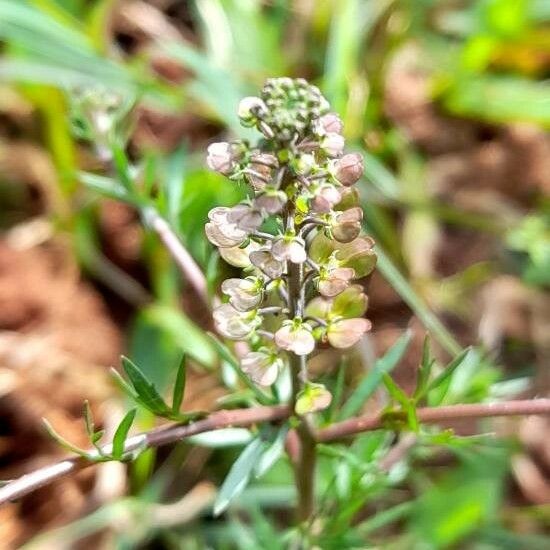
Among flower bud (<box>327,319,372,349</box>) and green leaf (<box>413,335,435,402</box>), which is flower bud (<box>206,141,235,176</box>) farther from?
green leaf (<box>413,335,435,402</box>)

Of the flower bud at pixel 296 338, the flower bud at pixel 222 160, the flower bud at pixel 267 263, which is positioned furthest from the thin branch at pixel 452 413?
the flower bud at pixel 222 160

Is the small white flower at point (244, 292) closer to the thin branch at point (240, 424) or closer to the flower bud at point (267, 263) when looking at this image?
the flower bud at point (267, 263)

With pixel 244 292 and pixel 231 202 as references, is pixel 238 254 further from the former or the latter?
pixel 231 202

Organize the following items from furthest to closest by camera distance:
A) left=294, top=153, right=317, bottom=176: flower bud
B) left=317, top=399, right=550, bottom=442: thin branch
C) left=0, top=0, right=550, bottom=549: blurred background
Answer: left=0, top=0, right=550, bottom=549: blurred background
left=317, top=399, right=550, bottom=442: thin branch
left=294, top=153, right=317, bottom=176: flower bud

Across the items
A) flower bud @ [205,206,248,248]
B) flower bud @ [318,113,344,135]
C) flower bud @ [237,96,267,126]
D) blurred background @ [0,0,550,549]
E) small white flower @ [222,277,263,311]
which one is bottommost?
blurred background @ [0,0,550,549]

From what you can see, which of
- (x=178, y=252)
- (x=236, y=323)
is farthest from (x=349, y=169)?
(x=178, y=252)

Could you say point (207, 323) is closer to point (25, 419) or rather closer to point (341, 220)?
point (25, 419)

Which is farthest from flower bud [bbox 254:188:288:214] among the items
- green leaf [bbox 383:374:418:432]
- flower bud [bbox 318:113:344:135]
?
green leaf [bbox 383:374:418:432]
